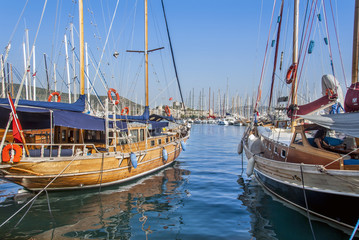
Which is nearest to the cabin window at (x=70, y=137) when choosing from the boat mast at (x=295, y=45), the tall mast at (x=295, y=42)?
the boat mast at (x=295, y=45)

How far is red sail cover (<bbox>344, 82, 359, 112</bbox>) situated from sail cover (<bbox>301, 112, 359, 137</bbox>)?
2.80 ft

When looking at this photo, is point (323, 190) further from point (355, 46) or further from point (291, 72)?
point (291, 72)

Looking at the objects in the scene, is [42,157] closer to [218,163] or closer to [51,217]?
[51,217]

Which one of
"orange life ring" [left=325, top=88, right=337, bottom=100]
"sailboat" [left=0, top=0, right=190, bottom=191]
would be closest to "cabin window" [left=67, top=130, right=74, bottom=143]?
"sailboat" [left=0, top=0, right=190, bottom=191]

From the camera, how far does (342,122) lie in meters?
8.14

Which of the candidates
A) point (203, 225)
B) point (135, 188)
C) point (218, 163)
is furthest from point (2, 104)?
point (218, 163)

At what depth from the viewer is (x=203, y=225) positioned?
8539 millimetres

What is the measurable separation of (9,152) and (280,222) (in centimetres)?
918

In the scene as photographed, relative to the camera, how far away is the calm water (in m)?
7.83

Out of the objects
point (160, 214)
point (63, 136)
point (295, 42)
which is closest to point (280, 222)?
point (160, 214)

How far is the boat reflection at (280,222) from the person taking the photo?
24.8 feet

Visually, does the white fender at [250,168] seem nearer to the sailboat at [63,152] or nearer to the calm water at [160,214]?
the calm water at [160,214]

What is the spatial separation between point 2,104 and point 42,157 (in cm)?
231

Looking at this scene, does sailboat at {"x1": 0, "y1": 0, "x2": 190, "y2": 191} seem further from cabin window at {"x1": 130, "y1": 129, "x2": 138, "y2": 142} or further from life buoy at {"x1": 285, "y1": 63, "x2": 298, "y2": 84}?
life buoy at {"x1": 285, "y1": 63, "x2": 298, "y2": 84}
